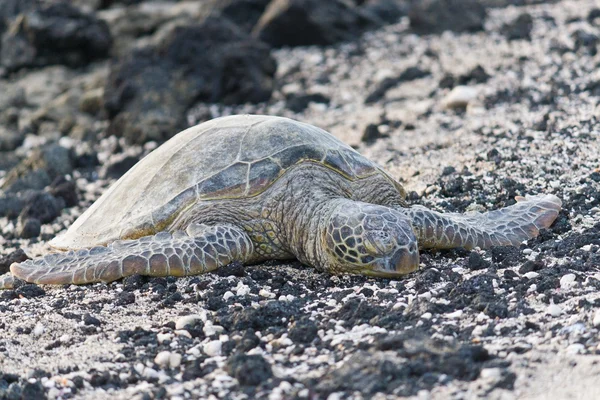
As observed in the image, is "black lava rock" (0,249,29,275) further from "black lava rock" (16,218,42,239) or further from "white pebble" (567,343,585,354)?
"white pebble" (567,343,585,354)

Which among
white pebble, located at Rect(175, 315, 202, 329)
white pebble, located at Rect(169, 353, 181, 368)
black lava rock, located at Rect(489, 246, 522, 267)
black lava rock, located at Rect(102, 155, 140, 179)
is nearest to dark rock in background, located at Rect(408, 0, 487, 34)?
black lava rock, located at Rect(102, 155, 140, 179)

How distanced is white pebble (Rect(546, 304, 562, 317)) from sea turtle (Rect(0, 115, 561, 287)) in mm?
917

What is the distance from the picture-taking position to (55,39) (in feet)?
40.9

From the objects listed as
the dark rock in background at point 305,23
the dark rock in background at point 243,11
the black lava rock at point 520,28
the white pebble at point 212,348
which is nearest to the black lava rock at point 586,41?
the black lava rock at point 520,28

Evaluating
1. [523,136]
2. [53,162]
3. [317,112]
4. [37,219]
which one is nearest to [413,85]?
[317,112]

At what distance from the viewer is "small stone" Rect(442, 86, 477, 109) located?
8.98m

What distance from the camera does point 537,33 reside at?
11539 millimetres

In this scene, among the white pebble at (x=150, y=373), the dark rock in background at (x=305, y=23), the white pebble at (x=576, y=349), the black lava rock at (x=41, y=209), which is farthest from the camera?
the dark rock in background at (x=305, y=23)

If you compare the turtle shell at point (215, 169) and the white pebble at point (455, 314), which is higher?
the turtle shell at point (215, 169)

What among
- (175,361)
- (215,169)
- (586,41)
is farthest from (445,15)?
(175,361)

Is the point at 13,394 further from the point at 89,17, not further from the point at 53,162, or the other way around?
the point at 89,17

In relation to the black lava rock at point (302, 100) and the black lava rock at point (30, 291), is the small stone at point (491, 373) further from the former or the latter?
the black lava rock at point (302, 100)

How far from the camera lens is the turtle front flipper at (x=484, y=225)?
4875 millimetres

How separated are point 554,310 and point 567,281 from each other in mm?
389
